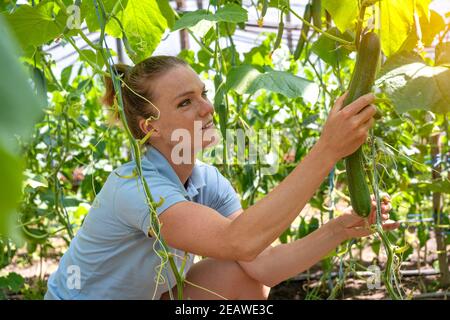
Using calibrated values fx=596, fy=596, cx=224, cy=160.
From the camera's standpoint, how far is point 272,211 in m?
1.00

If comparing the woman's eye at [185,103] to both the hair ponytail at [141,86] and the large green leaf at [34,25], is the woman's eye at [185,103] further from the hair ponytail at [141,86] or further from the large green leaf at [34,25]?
the large green leaf at [34,25]

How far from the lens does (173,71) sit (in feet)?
4.31

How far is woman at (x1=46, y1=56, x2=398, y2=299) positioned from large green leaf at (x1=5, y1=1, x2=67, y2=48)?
19 centimetres

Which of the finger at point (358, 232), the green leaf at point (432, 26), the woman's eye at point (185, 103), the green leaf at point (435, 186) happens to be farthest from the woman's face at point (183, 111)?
the green leaf at point (435, 186)

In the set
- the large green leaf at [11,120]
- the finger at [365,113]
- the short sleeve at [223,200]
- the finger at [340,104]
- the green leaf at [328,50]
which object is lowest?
the large green leaf at [11,120]

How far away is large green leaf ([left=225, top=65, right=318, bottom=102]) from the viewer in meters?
1.18

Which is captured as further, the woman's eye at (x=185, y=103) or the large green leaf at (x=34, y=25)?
the woman's eye at (x=185, y=103)

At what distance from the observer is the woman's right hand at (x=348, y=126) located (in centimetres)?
87

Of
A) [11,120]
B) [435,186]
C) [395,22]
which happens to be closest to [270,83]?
[395,22]

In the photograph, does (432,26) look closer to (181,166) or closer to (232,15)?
(232,15)

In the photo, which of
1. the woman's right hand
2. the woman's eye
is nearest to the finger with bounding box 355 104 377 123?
the woman's right hand

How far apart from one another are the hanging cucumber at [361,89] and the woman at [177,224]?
0.30 feet

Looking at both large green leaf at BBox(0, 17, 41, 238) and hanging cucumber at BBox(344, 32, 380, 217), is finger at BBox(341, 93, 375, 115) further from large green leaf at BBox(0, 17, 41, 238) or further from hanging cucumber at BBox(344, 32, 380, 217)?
large green leaf at BBox(0, 17, 41, 238)
